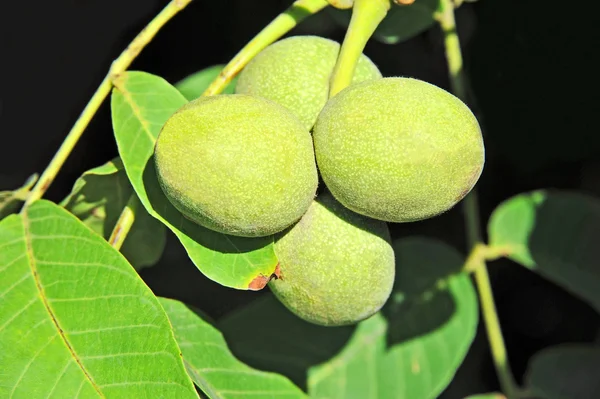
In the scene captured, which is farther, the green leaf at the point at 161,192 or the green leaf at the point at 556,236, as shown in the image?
the green leaf at the point at 556,236

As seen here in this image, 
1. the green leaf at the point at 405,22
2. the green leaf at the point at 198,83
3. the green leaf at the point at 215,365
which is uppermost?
the green leaf at the point at 405,22

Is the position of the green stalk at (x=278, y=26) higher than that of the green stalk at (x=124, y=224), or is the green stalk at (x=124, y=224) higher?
the green stalk at (x=278, y=26)

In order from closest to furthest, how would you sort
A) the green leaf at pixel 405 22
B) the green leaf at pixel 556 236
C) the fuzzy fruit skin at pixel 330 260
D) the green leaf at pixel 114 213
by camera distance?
the fuzzy fruit skin at pixel 330 260 < the green leaf at pixel 114 213 < the green leaf at pixel 405 22 < the green leaf at pixel 556 236

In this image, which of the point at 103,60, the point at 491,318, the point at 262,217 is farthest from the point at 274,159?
the point at 103,60

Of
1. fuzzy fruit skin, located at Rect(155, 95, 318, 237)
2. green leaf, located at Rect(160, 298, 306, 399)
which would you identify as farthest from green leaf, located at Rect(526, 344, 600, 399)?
fuzzy fruit skin, located at Rect(155, 95, 318, 237)

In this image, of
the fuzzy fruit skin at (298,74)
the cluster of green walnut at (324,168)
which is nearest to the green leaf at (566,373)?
the cluster of green walnut at (324,168)

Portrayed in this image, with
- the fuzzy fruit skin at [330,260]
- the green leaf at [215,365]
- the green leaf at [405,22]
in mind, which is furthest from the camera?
the green leaf at [405,22]

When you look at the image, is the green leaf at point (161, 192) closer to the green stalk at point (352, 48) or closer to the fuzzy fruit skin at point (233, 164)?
the fuzzy fruit skin at point (233, 164)

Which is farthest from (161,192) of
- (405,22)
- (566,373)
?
(566,373)
